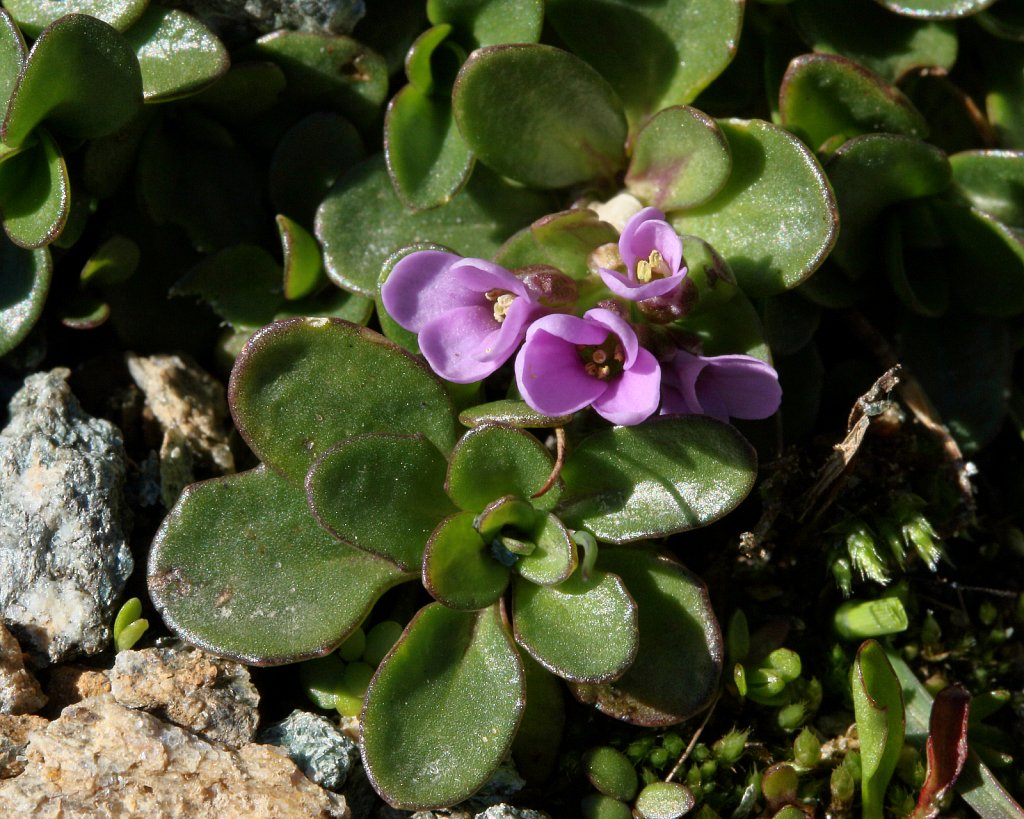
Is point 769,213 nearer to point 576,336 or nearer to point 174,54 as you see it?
point 576,336

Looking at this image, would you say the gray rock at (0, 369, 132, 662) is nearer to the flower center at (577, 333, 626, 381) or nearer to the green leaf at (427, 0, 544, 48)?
the flower center at (577, 333, 626, 381)

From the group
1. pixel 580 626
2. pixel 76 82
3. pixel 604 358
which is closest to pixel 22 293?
pixel 76 82

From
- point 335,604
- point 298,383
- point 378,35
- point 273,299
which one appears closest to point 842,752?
point 335,604

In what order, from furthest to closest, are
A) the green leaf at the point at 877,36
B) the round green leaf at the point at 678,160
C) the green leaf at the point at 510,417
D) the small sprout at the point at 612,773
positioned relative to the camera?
the green leaf at the point at 877,36, the round green leaf at the point at 678,160, the small sprout at the point at 612,773, the green leaf at the point at 510,417

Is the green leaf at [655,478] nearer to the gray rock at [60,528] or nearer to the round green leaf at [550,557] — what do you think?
the round green leaf at [550,557]

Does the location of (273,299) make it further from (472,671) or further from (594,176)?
(472,671)

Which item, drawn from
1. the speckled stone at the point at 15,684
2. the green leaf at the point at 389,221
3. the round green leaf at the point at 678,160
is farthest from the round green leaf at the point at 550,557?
the speckled stone at the point at 15,684

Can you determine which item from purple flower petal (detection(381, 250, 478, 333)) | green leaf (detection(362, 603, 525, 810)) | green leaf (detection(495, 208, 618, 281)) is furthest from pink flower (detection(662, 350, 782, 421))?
green leaf (detection(362, 603, 525, 810))
